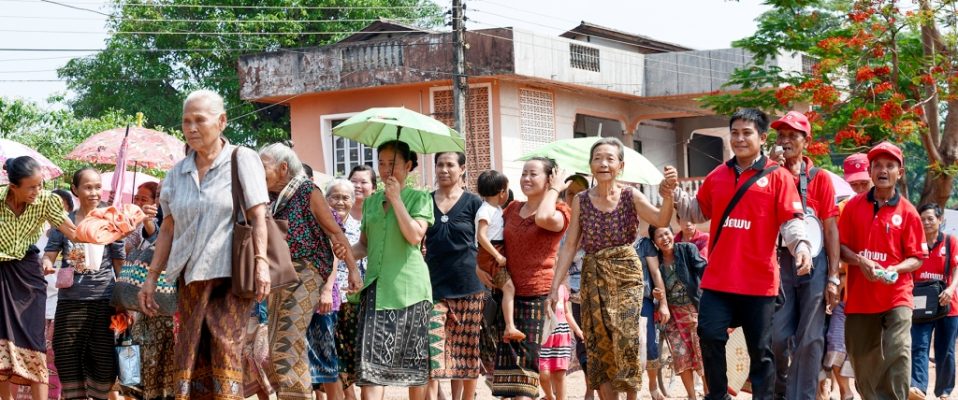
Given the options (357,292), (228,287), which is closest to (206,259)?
(228,287)

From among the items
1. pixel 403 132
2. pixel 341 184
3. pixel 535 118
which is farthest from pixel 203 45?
pixel 403 132

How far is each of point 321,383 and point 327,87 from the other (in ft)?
65.5

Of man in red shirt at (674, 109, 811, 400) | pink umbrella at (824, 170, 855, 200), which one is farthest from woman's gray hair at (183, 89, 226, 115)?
pink umbrella at (824, 170, 855, 200)

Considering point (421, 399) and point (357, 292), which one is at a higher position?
point (357, 292)

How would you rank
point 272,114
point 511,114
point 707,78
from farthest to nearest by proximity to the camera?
point 272,114 < point 707,78 < point 511,114

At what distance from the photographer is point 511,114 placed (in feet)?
89.2

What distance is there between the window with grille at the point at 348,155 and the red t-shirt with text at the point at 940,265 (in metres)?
18.0

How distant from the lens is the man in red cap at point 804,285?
8227mm

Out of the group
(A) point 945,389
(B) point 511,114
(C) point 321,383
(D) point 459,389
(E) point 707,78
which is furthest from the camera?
(E) point 707,78

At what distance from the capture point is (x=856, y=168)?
1012 centimetres

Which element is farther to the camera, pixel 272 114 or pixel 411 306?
pixel 272 114

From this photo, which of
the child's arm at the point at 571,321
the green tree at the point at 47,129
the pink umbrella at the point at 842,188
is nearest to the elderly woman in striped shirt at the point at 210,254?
the child's arm at the point at 571,321

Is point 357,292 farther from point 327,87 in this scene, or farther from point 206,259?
point 327,87

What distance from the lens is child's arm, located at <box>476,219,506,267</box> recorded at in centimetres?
908
